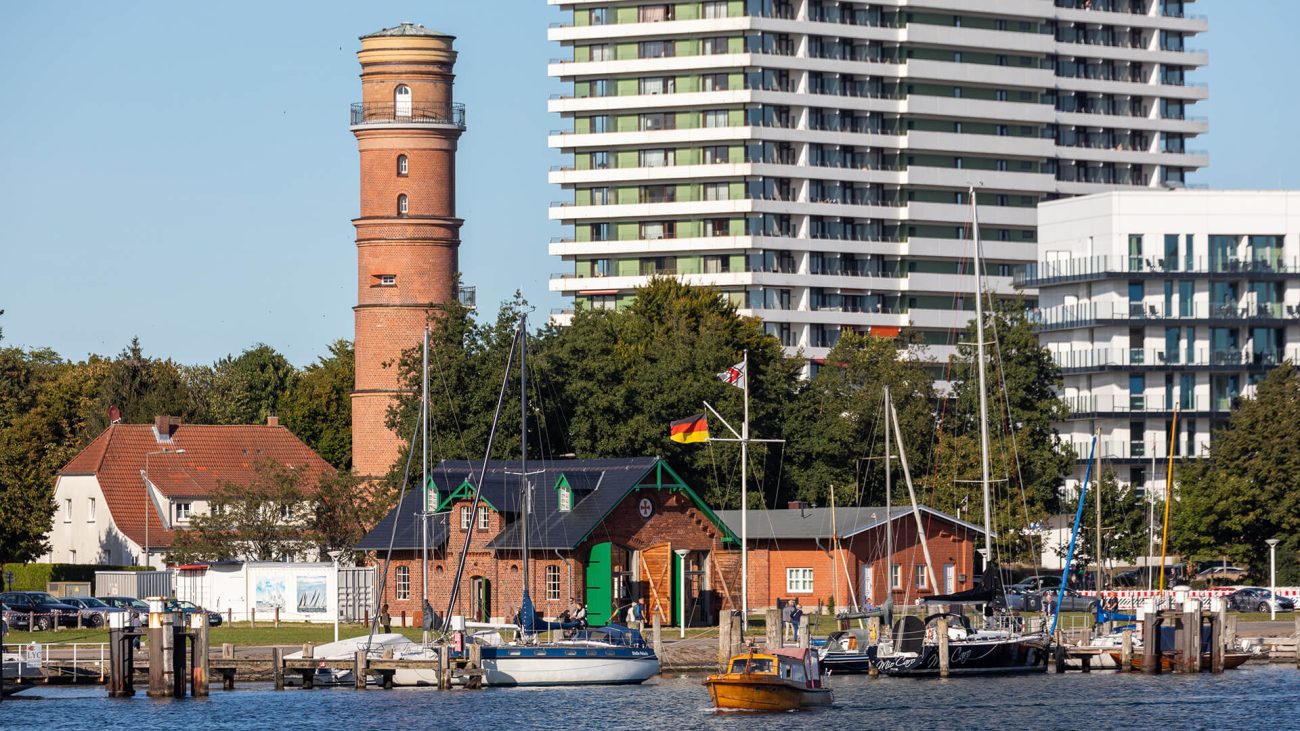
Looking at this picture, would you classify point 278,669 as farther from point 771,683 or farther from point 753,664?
point 771,683

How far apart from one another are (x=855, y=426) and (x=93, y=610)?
129ft

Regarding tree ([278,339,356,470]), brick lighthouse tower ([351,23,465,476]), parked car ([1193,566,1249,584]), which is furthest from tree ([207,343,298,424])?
parked car ([1193,566,1249,584])

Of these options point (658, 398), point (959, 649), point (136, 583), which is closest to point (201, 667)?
point (959, 649)

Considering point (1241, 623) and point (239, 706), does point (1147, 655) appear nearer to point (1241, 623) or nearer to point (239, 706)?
point (1241, 623)

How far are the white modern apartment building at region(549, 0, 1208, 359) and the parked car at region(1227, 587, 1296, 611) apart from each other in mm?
60309

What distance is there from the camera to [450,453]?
312ft

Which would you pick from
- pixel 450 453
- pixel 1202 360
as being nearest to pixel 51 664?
pixel 450 453

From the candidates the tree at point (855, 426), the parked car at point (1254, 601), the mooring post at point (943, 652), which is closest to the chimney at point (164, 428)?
the tree at point (855, 426)

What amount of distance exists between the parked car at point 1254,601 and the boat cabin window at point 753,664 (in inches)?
1407

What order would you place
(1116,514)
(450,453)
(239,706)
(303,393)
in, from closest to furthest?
(239,706) → (450,453) → (1116,514) → (303,393)

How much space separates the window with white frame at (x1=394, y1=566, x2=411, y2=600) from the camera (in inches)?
3255

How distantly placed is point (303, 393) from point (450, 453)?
55625mm

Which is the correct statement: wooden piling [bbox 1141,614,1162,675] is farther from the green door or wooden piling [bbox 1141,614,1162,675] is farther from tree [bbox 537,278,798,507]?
tree [bbox 537,278,798,507]

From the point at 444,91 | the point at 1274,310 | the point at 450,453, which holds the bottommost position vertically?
the point at 450,453
